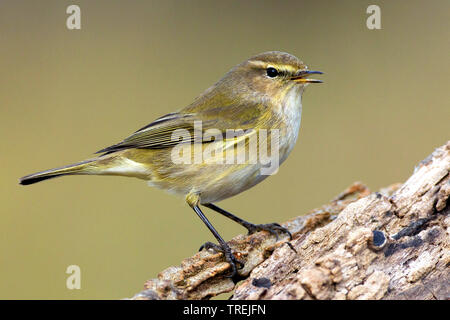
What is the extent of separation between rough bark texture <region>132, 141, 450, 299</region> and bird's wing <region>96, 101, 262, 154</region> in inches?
32.8

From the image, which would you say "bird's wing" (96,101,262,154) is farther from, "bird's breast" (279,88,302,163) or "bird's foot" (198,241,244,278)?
"bird's foot" (198,241,244,278)

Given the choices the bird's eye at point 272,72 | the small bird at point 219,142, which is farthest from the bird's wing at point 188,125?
the bird's eye at point 272,72

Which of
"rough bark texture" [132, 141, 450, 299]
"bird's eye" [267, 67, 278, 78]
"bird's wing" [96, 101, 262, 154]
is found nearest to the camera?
"rough bark texture" [132, 141, 450, 299]

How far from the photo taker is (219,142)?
3570mm

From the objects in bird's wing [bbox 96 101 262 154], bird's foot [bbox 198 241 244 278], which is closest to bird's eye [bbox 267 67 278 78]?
bird's wing [bbox 96 101 262 154]

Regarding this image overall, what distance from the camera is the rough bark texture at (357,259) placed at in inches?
102

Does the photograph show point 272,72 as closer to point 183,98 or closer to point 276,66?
point 276,66

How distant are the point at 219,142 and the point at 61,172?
117 cm

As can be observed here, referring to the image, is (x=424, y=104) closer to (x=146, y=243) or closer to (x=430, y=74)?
(x=430, y=74)

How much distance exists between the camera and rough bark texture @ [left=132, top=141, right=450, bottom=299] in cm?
259

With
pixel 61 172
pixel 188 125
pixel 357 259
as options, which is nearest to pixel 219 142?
pixel 188 125

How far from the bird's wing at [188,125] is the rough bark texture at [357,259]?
0.83 metres

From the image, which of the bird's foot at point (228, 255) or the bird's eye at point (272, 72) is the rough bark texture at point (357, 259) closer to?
the bird's foot at point (228, 255)
